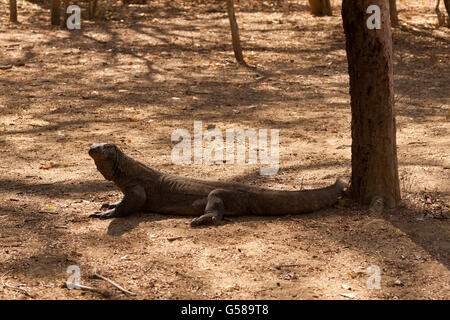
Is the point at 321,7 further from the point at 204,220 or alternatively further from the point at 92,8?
the point at 204,220

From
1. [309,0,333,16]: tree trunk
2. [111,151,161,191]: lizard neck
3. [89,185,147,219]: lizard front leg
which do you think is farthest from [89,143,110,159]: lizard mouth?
[309,0,333,16]: tree trunk

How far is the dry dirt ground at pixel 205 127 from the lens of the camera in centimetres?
419

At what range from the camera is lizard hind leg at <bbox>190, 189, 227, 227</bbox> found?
5.10 metres

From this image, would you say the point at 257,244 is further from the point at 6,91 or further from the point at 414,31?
the point at 414,31

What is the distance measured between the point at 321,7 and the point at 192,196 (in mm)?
10491

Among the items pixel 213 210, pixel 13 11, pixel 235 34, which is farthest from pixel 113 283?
pixel 13 11

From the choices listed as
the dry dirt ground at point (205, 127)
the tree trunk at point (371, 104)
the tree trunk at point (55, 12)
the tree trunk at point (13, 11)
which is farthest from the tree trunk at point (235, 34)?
the tree trunk at point (371, 104)

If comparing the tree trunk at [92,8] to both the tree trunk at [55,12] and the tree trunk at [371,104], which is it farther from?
the tree trunk at [371,104]

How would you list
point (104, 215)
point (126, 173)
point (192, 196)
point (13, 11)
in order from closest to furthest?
point (104, 215) < point (192, 196) < point (126, 173) < point (13, 11)

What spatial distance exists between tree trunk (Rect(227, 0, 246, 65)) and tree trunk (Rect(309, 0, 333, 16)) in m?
4.02

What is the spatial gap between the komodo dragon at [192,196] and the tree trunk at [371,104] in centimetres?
35

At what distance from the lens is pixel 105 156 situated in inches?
210

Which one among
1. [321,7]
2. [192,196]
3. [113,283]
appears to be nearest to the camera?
[113,283]
